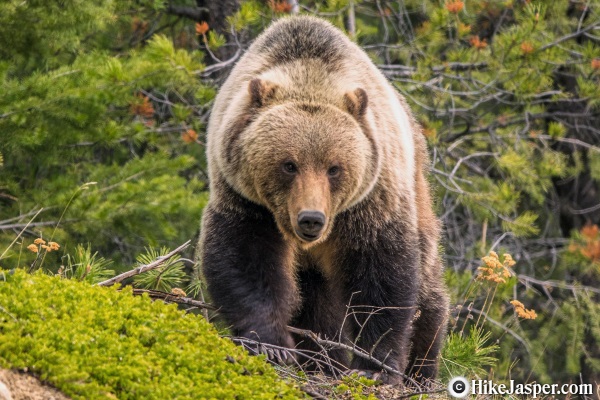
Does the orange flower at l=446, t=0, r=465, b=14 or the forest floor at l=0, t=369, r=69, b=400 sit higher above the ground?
the orange flower at l=446, t=0, r=465, b=14

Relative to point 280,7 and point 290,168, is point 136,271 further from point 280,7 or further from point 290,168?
point 280,7

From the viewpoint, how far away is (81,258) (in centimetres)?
512

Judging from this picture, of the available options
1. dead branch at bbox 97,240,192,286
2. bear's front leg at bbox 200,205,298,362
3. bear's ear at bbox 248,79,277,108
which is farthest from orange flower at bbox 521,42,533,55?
dead branch at bbox 97,240,192,286

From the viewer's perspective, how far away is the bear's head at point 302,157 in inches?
194

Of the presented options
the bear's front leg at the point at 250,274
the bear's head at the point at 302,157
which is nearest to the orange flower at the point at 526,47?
the bear's head at the point at 302,157

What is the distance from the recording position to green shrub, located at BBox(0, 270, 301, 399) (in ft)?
11.4

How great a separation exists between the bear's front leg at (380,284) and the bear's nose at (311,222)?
1.87 feet

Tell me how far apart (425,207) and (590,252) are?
12.4ft

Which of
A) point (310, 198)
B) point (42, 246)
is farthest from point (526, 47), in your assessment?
point (42, 246)

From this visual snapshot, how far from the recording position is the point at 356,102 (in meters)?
5.23

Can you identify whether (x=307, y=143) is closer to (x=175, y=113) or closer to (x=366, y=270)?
(x=366, y=270)

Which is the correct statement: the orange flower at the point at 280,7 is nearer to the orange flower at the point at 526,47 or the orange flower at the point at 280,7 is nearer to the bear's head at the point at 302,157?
the orange flower at the point at 526,47

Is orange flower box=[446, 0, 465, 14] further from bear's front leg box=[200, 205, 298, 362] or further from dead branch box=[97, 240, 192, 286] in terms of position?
dead branch box=[97, 240, 192, 286]

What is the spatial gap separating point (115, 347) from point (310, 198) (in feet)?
5.01
